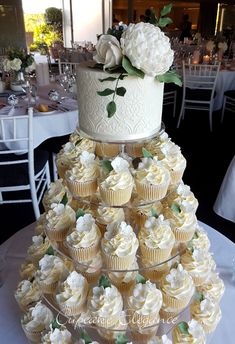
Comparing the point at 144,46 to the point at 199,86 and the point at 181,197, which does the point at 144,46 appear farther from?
the point at 199,86

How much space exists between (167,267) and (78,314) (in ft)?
0.90

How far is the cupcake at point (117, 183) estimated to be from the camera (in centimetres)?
84

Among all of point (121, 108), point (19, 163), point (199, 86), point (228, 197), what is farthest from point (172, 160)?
point (199, 86)

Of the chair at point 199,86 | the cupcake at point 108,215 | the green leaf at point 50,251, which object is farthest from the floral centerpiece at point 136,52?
the chair at point 199,86

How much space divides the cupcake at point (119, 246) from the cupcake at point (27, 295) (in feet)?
0.83

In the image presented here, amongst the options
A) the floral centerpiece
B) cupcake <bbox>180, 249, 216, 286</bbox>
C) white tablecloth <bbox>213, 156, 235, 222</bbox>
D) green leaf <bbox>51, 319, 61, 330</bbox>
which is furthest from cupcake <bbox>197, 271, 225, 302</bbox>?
white tablecloth <bbox>213, 156, 235, 222</bbox>

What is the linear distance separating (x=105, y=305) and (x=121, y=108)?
478 mm

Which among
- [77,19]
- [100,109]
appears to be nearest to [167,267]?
[100,109]

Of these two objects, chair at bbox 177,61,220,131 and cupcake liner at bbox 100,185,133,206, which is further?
chair at bbox 177,61,220,131

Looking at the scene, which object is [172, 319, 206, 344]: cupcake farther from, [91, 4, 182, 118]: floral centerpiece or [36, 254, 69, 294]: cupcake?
[91, 4, 182, 118]: floral centerpiece

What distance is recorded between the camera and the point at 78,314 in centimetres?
88

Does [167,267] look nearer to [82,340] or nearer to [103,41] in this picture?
[82,340]

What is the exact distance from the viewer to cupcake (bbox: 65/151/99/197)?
86 centimetres

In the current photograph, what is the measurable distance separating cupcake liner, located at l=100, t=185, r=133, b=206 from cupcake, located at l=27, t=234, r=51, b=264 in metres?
0.25
